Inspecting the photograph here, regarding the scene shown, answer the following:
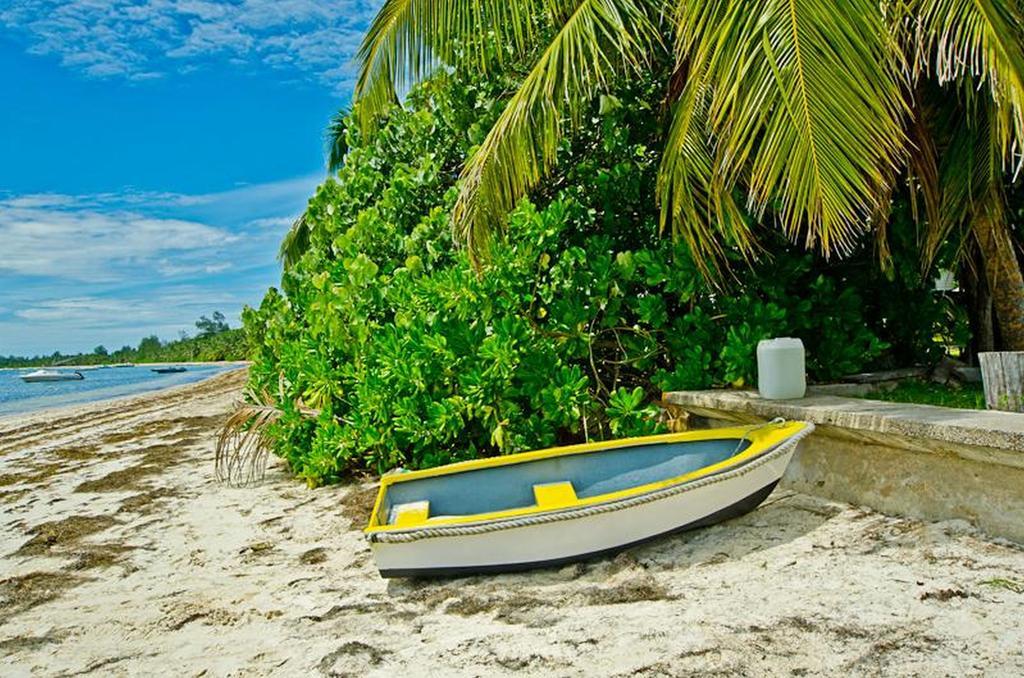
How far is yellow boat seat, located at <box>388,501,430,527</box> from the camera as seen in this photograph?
3.81 metres

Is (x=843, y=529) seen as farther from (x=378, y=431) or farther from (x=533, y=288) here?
A: (x=378, y=431)

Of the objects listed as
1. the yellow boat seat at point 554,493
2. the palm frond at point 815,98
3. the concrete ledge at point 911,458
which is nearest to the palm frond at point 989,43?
the palm frond at point 815,98

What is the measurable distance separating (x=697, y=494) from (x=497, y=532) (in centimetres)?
100

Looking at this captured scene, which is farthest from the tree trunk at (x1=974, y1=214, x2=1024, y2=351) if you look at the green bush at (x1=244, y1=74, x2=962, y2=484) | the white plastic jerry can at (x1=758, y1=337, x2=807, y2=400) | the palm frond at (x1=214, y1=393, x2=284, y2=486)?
the palm frond at (x1=214, y1=393, x2=284, y2=486)

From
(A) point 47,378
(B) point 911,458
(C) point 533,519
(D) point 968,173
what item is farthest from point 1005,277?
(A) point 47,378

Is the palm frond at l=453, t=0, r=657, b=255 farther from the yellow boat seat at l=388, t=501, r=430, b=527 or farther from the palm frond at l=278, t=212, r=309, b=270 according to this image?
the palm frond at l=278, t=212, r=309, b=270

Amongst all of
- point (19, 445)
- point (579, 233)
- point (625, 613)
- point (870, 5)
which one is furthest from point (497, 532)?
point (19, 445)

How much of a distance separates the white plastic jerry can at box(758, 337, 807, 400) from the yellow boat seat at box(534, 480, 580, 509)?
1.49m

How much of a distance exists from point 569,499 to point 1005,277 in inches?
144

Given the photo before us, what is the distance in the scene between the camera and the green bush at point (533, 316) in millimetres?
5250

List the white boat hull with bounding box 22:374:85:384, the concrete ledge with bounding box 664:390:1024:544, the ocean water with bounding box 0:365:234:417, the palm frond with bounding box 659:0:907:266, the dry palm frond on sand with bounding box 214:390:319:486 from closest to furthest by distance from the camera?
1. the concrete ledge with bounding box 664:390:1024:544
2. the palm frond with bounding box 659:0:907:266
3. the dry palm frond on sand with bounding box 214:390:319:486
4. the ocean water with bounding box 0:365:234:417
5. the white boat hull with bounding box 22:374:85:384

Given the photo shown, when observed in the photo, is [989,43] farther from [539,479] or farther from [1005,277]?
[539,479]

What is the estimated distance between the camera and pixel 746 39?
4266mm

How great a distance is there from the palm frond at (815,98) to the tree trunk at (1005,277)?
132cm
